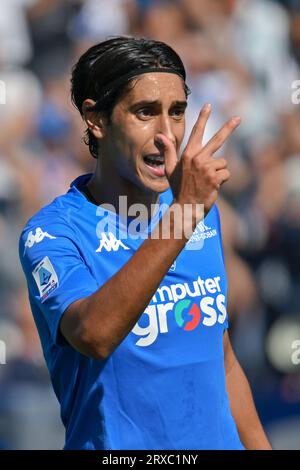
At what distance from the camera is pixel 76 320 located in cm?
239

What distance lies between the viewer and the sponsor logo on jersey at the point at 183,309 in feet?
8.78

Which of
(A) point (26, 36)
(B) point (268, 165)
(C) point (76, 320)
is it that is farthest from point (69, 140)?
(C) point (76, 320)

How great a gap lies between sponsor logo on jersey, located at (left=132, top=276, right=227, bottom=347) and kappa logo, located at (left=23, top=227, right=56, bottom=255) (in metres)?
0.37

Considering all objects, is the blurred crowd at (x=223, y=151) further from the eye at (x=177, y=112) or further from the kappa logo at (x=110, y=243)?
the eye at (x=177, y=112)

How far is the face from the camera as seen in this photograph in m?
2.80

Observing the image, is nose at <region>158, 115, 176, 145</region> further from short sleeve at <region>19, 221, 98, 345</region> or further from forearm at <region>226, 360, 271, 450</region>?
forearm at <region>226, 360, 271, 450</region>

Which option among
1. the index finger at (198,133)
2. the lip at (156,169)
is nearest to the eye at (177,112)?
the lip at (156,169)

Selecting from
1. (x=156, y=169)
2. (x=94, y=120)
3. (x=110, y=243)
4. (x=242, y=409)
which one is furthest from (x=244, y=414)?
(x=94, y=120)

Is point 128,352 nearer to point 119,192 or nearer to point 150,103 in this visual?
point 119,192

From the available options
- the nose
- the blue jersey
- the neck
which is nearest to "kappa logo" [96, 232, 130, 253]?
the blue jersey

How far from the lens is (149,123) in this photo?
2.81 metres

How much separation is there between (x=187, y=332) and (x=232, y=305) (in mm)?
3437

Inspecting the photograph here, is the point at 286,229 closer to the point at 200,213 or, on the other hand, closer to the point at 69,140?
the point at 69,140

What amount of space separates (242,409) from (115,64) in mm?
1236
